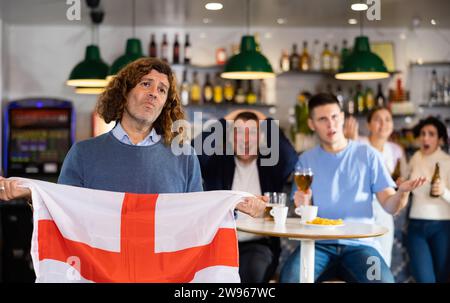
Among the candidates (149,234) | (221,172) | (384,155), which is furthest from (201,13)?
(149,234)

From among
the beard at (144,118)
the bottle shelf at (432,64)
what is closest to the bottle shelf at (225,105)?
the bottle shelf at (432,64)

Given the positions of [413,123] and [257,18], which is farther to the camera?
[413,123]

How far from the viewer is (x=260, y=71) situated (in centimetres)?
473

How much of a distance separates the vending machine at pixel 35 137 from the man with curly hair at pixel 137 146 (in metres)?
4.53

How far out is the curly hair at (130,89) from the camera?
100 inches

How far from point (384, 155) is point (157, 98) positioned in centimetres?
299

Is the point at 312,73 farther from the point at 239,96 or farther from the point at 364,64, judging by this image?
the point at 364,64

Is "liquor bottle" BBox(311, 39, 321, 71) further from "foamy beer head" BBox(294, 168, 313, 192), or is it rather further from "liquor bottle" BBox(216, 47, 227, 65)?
"foamy beer head" BBox(294, 168, 313, 192)

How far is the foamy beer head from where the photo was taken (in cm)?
324

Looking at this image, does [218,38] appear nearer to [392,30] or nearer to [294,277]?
[392,30]

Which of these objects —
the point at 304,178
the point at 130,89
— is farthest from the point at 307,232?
the point at 130,89

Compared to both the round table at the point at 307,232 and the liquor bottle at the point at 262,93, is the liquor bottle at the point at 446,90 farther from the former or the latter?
the round table at the point at 307,232

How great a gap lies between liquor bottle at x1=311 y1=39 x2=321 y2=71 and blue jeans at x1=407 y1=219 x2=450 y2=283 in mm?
2784
